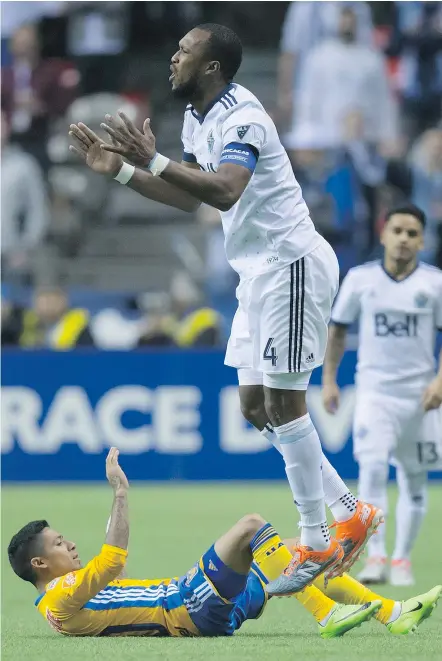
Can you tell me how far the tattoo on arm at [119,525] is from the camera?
18.8ft

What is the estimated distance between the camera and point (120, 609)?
19.5 feet

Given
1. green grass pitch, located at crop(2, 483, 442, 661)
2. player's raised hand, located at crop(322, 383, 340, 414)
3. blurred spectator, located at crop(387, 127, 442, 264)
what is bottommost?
green grass pitch, located at crop(2, 483, 442, 661)

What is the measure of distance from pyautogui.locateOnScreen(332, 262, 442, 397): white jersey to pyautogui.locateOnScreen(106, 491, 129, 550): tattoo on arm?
120 inches

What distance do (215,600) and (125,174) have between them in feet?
5.97

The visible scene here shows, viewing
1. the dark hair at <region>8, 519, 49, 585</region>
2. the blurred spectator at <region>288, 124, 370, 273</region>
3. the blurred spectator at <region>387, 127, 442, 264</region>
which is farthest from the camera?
the blurred spectator at <region>387, 127, 442, 264</region>

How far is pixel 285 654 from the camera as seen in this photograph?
543 centimetres

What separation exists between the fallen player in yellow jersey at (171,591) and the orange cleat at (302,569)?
124mm

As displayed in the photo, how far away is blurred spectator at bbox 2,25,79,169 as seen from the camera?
1625 cm

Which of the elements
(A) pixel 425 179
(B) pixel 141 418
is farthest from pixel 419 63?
(B) pixel 141 418

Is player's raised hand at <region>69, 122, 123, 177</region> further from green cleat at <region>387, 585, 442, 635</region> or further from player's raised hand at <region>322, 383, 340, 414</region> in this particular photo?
player's raised hand at <region>322, 383, 340, 414</region>

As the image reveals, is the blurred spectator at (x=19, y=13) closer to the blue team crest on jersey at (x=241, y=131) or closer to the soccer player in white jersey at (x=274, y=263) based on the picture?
the soccer player in white jersey at (x=274, y=263)

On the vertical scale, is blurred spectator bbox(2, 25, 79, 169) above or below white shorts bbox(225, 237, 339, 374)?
above

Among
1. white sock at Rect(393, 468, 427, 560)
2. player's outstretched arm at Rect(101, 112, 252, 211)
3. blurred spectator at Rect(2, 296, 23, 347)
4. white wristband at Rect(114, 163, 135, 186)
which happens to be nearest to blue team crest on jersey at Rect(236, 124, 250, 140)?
player's outstretched arm at Rect(101, 112, 252, 211)

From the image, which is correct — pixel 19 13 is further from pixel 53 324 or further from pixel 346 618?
pixel 346 618
